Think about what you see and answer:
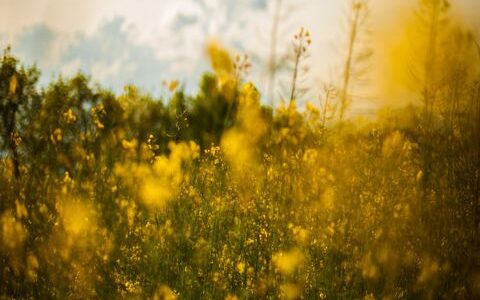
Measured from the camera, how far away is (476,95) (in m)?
3.68

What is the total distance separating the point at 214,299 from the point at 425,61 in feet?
9.08

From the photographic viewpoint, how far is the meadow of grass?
3.61 metres

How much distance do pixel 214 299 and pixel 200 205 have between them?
914 mm

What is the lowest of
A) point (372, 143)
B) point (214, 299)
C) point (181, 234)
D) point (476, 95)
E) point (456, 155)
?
point (214, 299)

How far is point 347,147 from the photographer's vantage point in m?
6.49

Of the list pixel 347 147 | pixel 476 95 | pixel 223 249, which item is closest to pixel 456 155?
pixel 476 95

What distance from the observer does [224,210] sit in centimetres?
395

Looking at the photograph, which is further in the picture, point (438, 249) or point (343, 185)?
point (343, 185)

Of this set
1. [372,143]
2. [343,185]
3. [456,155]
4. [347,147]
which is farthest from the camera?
[347,147]

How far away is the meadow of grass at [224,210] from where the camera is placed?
361cm

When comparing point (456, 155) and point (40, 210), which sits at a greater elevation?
point (456, 155)

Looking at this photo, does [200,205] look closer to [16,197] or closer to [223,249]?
[223,249]

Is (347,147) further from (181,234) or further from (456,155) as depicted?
(181,234)

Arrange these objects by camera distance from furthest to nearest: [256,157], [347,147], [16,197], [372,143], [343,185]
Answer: [347,147] → [372,143] → [343,185] → [256,157] → [16,197]
